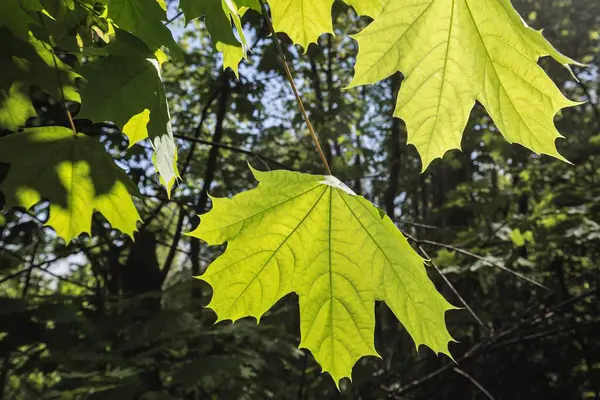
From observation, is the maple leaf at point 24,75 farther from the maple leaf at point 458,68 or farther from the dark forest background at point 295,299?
the maple leaf at point 458,68

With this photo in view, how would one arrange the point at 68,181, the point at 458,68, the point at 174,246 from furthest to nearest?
the point at 174,246 → the point at 68,181 → the point at 458,68

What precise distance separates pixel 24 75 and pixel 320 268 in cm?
94

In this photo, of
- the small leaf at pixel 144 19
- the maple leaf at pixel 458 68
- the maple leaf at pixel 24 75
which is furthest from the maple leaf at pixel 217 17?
the maple leaf at pixel 24 75

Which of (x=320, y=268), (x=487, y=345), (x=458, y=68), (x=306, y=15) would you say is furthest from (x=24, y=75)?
(x=487, y=345)

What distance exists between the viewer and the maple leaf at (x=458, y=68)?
106cm

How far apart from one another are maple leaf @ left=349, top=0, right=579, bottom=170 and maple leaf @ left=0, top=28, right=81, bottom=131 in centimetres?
86

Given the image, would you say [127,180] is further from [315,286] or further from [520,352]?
[520,352]

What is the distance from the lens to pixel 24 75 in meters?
1.46

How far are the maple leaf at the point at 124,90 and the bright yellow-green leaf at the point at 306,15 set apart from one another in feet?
1.04

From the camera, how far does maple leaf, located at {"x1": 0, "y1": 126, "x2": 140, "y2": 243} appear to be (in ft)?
5.19

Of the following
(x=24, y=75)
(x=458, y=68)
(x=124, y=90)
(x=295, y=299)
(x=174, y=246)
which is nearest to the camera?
(x=458, y=68)

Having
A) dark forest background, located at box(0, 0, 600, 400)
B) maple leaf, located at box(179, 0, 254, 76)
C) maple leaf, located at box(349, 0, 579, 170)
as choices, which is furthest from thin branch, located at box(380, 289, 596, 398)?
maple leaf, located at box(179, 0, 254, 76)

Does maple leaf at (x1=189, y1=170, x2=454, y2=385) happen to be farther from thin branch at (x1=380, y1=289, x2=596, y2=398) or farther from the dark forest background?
thin branch at (x1=380, y1=289, x2=596, y2=398)

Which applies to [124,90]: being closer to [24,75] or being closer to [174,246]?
[24,75]
